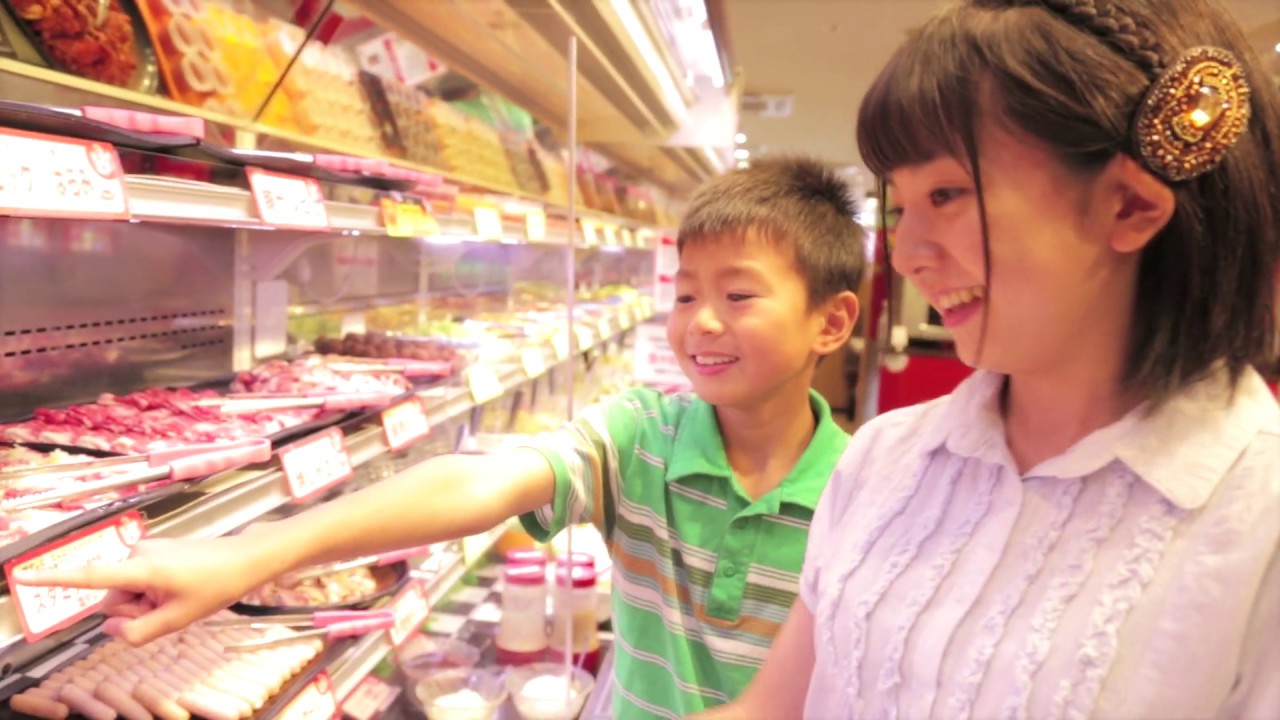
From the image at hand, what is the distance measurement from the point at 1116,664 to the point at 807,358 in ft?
2.64

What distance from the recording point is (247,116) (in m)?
1.73

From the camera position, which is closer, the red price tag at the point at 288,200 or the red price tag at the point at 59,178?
the red price tag at the point at 59,178

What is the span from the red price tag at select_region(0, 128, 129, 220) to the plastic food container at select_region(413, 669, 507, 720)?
1363 mm

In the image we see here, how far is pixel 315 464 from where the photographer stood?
1.52 metres

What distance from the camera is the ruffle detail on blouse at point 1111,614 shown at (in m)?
0.69

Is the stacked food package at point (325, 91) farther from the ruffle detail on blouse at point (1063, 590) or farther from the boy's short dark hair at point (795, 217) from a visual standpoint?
the ruffle detail on blouse at point (1063, 590)

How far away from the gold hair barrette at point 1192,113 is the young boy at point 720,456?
0.71 m

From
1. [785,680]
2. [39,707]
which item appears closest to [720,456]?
[785,680]

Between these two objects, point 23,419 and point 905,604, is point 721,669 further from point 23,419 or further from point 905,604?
point 23,419

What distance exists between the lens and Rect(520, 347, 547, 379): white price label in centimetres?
270

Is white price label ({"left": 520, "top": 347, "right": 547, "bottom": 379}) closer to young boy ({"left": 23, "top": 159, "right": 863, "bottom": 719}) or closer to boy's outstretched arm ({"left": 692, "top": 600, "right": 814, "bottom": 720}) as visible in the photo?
young boy ({"left": 23, "top": 159, "right": 863, "bottom": 719})

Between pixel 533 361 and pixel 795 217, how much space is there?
1466mm

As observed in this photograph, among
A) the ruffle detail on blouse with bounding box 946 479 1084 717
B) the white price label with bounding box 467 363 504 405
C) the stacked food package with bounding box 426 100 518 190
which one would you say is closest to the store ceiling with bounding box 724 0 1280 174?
the stacked food package with bounding box 426 100 518 190

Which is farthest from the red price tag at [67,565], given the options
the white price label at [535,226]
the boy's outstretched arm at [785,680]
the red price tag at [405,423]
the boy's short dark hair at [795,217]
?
the white price label at [535,226]
